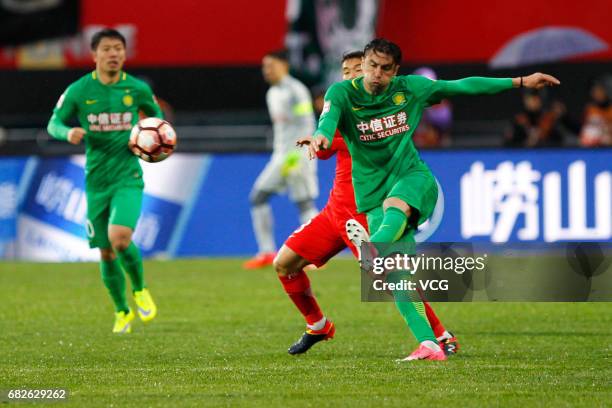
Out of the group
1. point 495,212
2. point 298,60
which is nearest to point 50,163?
point 495,212

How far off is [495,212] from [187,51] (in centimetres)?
1042

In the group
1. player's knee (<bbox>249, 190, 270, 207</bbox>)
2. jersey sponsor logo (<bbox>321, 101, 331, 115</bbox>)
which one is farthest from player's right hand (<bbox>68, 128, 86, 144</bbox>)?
player's knee (<bbox>249, 190, 270, 207</bbox>)

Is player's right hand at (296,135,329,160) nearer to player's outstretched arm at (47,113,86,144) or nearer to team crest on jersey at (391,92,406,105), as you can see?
team crest on jersey at (391,92,406,105)

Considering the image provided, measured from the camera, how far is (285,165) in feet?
55.6

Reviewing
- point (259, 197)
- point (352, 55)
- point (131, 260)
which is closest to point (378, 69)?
point (352, 55)

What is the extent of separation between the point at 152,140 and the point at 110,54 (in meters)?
0.86

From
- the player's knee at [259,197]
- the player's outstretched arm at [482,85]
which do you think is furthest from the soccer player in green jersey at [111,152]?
the player's knee at [259,197]

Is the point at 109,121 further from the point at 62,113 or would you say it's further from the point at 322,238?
the point at 322,238

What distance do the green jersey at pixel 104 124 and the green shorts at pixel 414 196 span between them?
9.35 feet

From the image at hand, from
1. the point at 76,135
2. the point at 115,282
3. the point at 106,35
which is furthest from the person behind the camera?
the point at 115,282

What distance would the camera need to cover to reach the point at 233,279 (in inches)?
616

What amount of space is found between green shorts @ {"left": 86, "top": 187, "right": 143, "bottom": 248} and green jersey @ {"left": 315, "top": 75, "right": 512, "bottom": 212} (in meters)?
2.63

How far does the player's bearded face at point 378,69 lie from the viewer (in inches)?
339

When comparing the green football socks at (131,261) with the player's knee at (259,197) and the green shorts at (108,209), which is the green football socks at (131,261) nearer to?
the green shorts at (108,209)
